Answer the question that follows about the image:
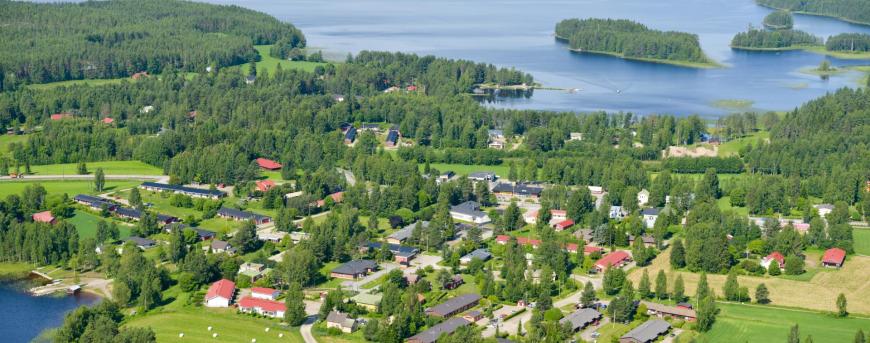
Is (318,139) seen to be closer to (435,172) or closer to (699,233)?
(435,172)

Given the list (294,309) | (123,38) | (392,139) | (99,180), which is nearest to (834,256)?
(294,309)

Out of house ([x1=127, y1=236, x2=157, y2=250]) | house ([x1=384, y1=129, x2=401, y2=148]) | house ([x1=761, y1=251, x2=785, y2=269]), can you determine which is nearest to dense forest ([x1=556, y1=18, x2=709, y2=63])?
house ([x1=384, y1=129, x2=401, y2=148])

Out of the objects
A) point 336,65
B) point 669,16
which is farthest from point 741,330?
point 669,16

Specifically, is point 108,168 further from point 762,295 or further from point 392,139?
point 762,295

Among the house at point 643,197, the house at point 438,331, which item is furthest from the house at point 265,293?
the house at point 643,197

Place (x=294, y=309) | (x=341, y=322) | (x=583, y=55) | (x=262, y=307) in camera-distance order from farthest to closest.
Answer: (x=583, y=55), (x=262, y=307), (x=294, y=309), (x=341, y=322)

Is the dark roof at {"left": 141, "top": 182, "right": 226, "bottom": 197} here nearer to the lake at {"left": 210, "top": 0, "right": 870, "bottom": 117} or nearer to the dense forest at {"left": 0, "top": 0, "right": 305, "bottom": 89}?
the dense forest at {"left": 0, "top": 0, "right": 305, "bottom": 89}
